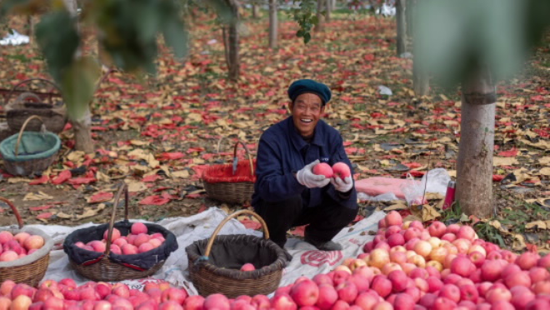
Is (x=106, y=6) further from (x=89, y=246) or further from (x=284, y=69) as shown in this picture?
(x=284, y=69)

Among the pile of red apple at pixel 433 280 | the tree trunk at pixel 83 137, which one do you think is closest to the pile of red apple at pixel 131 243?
the pile of red apple at pixel 433 280

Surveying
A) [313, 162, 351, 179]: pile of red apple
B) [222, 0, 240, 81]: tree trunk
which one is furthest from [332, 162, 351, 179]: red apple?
[222, 0, 240, 81]: tree trunk

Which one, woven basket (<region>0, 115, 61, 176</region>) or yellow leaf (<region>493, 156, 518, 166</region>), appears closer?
yellow leaf (<region>493, 156, 518, 166</region>)

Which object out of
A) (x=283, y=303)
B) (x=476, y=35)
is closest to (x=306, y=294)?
(x=283, y=303)

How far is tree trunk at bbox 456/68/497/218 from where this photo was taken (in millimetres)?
3453

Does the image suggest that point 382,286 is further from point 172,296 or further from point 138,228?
point 138,228

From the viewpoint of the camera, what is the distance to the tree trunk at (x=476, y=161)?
136 inches

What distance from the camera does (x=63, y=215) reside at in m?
4.33

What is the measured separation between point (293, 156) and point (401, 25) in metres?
6.39

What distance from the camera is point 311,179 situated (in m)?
3.04

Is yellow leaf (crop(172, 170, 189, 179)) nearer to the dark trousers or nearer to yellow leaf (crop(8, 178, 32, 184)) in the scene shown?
yellow leaf (crop(8, 178, 32, 184))

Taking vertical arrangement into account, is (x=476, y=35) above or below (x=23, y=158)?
above

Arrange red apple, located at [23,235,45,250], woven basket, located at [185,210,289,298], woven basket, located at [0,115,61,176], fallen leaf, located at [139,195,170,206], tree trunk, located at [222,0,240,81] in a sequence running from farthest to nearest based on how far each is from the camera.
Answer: tree trunk, located at [222,0,240,81], woven basket, located at [0,115,61,176], fallen leaf, located at [139,195,170,206], red apple, located at [23,235,45,250], woven basket, located at [185,210,289,298]

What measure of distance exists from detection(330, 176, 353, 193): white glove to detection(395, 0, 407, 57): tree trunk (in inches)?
232
